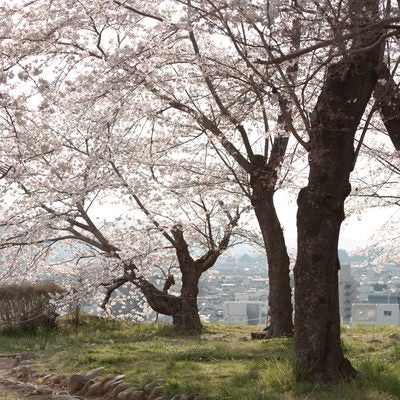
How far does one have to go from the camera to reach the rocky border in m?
5.99

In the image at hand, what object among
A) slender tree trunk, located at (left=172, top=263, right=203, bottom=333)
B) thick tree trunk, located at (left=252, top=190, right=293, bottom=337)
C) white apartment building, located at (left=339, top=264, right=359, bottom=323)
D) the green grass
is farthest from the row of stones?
white apartment building, located at (left=339, top=264, right=359, bottom=323)

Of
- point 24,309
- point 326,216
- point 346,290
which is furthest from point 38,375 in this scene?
point 346,290

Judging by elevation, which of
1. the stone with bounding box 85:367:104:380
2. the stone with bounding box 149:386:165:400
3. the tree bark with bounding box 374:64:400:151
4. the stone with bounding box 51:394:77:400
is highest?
the tree bark with bounding box 374:64:400:151

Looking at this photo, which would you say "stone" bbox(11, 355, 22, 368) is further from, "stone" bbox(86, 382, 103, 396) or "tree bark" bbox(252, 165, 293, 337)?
"tree bark" bbox(252, 165, 293, 337)

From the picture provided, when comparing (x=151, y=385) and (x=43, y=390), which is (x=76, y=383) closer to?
(x=43, y=390)

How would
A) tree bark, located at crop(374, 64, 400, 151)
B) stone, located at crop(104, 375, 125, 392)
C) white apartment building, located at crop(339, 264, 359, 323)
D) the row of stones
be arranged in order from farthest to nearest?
1. white apartment building, located at crop(339, 264, 359, 323)
2. tree bark, located at crop(374, 64, 400, 151)
3. stone, located at crop(104, 375, 125, 392)
4. the row of stones

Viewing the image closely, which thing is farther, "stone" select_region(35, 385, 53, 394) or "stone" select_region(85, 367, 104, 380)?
"stone" select_region(85, 367, 104, 380)

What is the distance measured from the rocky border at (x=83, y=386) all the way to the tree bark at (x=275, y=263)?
443 cm

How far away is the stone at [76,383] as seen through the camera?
6.77 metres

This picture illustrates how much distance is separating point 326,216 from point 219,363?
7.79 ft

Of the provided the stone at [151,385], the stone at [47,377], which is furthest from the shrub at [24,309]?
the stone at [151,385]

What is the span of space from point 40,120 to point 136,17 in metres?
2.53

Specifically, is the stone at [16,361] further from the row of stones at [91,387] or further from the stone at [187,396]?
the stone at [187,396]

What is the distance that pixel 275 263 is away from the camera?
1078cm
